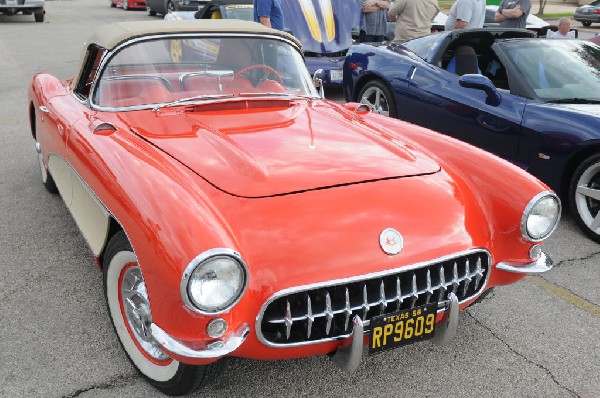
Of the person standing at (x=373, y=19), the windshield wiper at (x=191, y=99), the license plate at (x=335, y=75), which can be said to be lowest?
the license plate at (x=335, y=75)

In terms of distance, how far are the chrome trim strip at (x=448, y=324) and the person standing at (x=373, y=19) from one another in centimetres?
732

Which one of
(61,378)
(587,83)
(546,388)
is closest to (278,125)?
(61,378)

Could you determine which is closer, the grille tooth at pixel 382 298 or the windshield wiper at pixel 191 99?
the grille tooth at pixel 382 298

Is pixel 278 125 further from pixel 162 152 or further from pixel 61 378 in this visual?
pixel 61 378

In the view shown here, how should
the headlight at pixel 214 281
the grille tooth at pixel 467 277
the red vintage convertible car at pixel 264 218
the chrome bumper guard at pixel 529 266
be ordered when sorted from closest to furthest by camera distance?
1. the headlight at pixel 214 281
2. the red vintage convertible car at pixel 264 218
3. the grille tooth at pixel 467 277
4. the chrome bumper guard at pixel 529 266

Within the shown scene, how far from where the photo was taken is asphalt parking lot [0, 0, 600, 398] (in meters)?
2.64

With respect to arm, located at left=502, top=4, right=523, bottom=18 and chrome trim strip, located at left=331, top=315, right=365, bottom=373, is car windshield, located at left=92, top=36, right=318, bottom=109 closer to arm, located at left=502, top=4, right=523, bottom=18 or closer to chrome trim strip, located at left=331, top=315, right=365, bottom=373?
chrome trim strip, located at left=331, top=315, right=365, bottom=373

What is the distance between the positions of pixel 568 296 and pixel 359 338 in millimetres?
1869

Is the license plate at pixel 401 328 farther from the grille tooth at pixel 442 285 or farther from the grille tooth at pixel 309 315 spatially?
the grille tooth at pixel 309 315

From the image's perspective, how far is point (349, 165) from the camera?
9.20ft

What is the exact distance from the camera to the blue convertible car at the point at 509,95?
14.4 ft

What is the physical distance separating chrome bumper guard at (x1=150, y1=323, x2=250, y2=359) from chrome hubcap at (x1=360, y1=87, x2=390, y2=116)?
4336mm

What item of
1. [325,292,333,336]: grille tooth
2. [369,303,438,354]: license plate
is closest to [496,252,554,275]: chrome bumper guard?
[369,303,438,354]: license plate

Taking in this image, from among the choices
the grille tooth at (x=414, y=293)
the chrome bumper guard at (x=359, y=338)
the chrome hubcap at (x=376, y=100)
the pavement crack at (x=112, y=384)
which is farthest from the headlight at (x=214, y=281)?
the chrome hubcap at (x=376, y=100)
